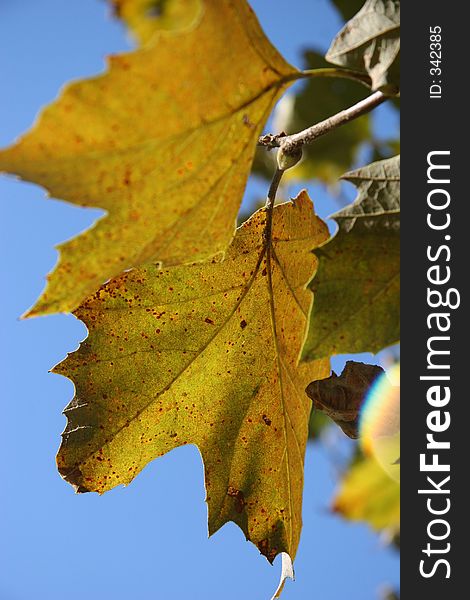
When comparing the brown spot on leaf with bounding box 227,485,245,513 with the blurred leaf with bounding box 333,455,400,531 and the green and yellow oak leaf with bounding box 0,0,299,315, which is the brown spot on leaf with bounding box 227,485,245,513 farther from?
the blurred leaf with bounding box 333,455,400,531

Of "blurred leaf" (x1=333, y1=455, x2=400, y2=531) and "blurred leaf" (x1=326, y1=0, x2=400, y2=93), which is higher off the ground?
"blurred leaf" (x1=333, y1=455, x2=400, y2=531)

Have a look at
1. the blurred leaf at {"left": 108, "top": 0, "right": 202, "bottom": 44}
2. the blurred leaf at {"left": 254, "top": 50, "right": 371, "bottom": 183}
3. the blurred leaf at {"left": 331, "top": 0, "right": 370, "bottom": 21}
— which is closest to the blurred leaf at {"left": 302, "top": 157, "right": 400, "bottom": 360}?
the blurred leaf at {"left": 331, "top": 0, "right": 370, "bottom": 21}

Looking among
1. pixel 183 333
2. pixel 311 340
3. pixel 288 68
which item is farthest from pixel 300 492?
pixel 288 68

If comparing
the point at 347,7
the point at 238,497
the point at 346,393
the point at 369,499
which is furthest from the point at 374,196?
the point at 369,499

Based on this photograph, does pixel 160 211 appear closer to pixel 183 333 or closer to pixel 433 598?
pixel 183 333

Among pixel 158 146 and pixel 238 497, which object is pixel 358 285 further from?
pixel 238 497

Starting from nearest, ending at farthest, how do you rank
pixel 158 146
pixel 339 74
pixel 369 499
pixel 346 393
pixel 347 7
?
pixel 158 146 → pixel 339 74 → pixel 346 393 → pixel 347 7 → pixel 369 499
